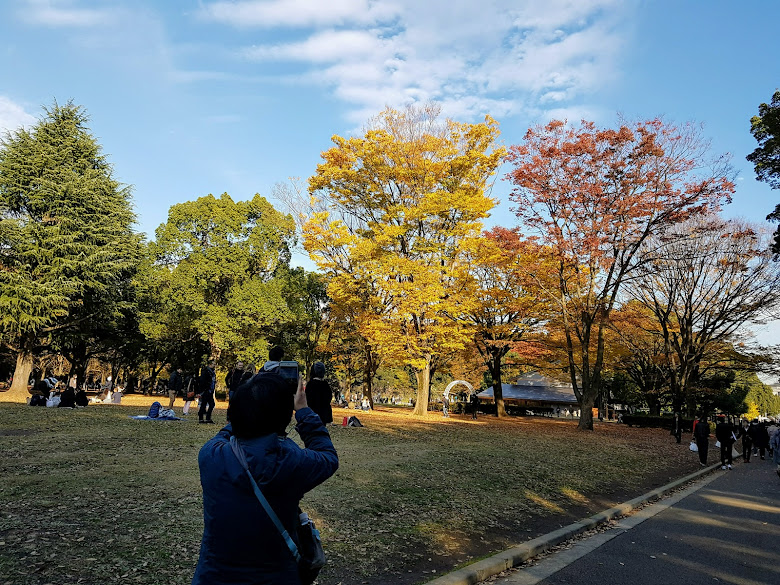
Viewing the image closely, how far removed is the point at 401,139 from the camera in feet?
79.7

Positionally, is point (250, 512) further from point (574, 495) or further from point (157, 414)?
point (157, 414)

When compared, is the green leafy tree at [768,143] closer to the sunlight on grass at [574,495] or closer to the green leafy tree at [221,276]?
the sunlight on grass at [574,495]

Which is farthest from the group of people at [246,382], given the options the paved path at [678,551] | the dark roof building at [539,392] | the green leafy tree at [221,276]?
the dark roof building at [539,392]

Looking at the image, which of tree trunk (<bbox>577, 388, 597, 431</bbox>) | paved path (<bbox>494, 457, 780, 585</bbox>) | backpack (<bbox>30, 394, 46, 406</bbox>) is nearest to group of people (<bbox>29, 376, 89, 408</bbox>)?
backpack (<bbox>30, 394, 46, 406</bbox>)

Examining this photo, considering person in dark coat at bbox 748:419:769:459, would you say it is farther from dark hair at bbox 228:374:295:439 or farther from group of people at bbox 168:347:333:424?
dark hair at bbox 228:374:295:439

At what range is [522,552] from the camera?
5.44 meters

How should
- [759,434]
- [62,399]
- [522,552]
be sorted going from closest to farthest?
[522,552] → [62,399] → [759,434]

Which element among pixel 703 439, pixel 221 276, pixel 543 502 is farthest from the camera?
pixel 221 276

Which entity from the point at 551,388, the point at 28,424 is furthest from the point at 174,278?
the point at 551,388

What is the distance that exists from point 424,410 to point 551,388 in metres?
24.6

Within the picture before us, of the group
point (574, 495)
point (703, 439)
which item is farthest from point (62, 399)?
point (703, 439)

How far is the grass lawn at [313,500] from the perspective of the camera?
4367 mm

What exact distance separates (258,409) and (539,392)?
47.0 metres

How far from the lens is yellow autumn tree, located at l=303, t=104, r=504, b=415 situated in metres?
23.3
